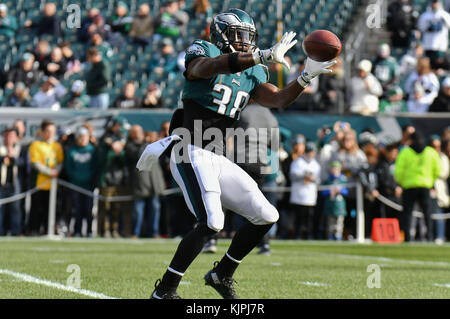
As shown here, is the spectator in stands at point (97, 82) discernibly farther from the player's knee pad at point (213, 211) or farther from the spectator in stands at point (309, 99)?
the player's knee pad at point (213, 211)

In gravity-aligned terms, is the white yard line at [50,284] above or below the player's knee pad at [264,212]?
below

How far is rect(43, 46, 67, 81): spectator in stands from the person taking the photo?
1634 centimetres

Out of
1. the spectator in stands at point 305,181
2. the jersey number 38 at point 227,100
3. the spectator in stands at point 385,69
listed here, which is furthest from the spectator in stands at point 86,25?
the jersey number 38 at point 227,100

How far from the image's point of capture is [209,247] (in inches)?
395

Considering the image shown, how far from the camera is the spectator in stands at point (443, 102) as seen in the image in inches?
594

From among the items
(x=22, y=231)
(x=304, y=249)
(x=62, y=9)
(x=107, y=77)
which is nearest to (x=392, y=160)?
(x=304, y=249)

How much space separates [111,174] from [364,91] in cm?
433

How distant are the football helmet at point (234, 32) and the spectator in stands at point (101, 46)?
10.6 m

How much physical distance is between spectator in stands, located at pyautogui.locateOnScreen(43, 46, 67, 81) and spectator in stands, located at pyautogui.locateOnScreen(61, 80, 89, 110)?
92 cm

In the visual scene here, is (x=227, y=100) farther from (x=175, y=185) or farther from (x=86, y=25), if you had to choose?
(x=86, y=25)

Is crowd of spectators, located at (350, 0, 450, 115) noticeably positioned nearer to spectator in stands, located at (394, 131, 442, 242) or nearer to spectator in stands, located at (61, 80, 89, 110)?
spectator in stands, located at (394, 131, 442, 242)

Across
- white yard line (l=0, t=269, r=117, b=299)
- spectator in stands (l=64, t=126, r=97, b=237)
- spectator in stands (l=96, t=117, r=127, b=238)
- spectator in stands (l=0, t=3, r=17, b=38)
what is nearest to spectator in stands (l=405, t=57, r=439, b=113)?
spectator in stands (l=96, t=117, r=127, b=238)

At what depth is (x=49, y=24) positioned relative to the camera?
18.3 meters

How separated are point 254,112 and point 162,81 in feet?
23.6
